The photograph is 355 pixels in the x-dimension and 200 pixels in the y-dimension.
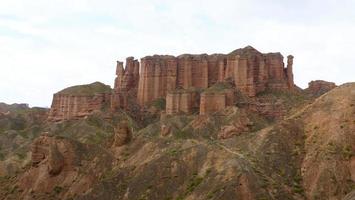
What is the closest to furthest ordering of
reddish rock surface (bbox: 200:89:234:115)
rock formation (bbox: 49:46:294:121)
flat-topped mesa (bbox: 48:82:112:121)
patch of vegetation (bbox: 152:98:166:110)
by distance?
reddish rock surface (bbox: 200:89:234:115)
rock formation (bbox: 49:46:294:121)
patch of vegetation (bbox: 152:98:166:110)
flat-topped mesa (bbox: 48:82:112:121)

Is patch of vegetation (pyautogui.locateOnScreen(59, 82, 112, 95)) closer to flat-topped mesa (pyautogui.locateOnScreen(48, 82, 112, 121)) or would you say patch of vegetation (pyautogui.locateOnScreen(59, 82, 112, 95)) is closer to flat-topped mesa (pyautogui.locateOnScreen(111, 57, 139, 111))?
flat-topped mesa (pyautogui.locateOnScreen(48, 82, 112, 121))

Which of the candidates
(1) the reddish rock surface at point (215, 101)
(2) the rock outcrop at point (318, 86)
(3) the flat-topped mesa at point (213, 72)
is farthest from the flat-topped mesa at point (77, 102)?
(2) the rock outcrop at point (318, 86)

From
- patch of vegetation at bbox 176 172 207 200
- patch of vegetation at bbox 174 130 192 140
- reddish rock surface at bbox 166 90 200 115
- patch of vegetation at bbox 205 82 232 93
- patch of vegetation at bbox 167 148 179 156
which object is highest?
patch of vegetation at bbox 205 82 232 93

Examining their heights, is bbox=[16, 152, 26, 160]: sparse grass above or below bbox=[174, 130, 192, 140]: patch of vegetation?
below

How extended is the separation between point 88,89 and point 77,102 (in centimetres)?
747

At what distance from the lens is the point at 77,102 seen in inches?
6914

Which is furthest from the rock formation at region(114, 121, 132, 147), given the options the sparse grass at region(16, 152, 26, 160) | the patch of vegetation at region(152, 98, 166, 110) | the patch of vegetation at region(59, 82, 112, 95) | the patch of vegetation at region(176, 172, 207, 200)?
the patch of vegetation at region(59, 82, 112, 95)

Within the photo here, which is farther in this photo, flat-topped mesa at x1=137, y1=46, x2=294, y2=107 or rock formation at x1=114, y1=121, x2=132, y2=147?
flat-topped mesa at x1=137, y1=46, x2=294, y2=107

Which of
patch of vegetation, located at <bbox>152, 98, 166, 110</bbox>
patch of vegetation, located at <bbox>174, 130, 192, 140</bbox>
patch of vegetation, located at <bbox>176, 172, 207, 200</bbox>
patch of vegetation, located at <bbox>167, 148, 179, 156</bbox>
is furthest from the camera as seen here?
patch of vegetation, located at <bbox>152, 98, 166, 110</bbox>

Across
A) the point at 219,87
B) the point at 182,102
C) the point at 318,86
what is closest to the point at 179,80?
the point at 219,87

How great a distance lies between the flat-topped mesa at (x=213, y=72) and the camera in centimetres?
16088

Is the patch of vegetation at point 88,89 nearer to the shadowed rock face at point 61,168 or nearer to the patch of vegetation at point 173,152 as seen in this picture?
the shadowed rock face at point 61,168

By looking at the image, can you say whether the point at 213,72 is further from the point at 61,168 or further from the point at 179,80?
the point at 61,168

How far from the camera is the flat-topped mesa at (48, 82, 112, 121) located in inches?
6831
